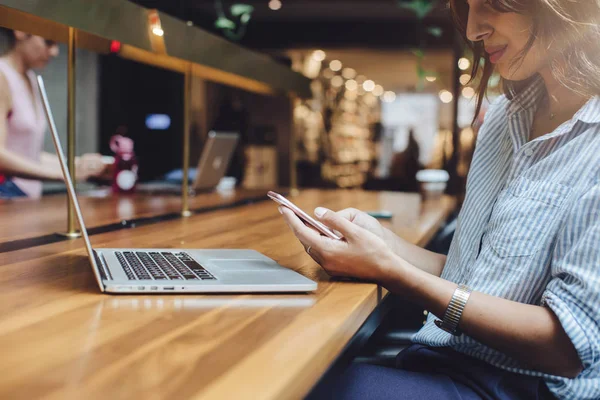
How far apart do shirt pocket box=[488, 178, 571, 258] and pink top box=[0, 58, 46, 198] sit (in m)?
2.79

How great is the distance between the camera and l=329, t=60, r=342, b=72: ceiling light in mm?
11664

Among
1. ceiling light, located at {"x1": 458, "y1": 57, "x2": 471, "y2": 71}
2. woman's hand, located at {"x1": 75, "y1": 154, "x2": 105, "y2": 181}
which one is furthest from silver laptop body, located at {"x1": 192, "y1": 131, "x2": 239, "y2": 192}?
ceiling light, located at {"x1": 458, "y1": 57, "x2": 471, "y2": 71}

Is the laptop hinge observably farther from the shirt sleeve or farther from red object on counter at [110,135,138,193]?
red object on counter at [110,135,138,193]

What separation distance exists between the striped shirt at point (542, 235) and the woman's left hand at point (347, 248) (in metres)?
0.19

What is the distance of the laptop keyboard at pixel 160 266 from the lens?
0.99 m

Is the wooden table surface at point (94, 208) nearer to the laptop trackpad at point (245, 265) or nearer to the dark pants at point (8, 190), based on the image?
the dark pants at point (8, 190)

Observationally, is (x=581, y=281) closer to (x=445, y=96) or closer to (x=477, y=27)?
(x=477, y=27)

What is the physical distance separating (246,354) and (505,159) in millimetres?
805

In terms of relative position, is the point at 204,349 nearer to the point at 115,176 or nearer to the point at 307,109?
the point at 115,176

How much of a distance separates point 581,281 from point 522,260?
0.15 m

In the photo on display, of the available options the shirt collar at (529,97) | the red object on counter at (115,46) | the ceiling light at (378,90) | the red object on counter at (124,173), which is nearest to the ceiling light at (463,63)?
the red object on counter at (124,173)

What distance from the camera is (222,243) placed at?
151 centimetres

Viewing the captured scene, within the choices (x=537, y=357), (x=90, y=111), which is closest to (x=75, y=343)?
(x=537, y=357)

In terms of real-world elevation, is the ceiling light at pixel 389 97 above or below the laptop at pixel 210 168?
above
